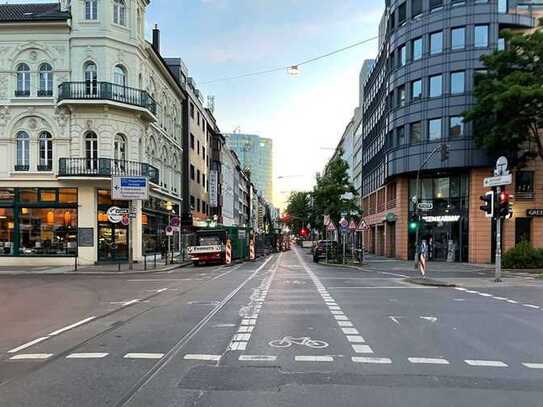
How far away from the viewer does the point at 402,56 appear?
45969 mm

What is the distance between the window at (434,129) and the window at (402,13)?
9401mm

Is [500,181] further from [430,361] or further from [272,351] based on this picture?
[272,351]

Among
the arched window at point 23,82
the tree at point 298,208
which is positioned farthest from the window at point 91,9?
the tree at point 298,208

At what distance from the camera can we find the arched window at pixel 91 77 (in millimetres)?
35344

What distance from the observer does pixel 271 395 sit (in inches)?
241

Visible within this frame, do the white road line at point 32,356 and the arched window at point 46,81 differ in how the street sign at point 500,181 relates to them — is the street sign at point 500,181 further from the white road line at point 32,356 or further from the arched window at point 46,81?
the arched window at point 46,81

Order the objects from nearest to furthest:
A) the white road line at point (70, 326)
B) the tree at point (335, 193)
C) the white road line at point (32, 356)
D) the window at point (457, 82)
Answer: the white road line at point (32, 356) < the white road line at point (70, 326) < the window at point (457, 82) < the tree at point (335, 193)

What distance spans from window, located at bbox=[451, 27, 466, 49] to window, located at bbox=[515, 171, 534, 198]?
10743mm

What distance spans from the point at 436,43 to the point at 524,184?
1285 cm

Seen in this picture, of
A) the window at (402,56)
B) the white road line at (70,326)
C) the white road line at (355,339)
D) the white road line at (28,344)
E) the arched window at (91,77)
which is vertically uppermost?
the window at (402,56)

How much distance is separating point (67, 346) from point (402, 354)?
5.45 metres

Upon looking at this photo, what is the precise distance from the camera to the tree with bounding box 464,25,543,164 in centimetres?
3444


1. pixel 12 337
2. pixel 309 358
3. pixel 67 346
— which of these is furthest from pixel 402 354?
pixel 12 337

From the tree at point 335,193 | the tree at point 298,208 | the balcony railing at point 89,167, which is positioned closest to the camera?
the balcony railing at point 89,167
